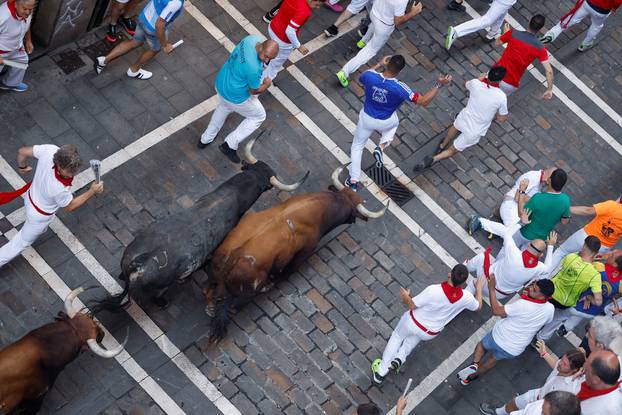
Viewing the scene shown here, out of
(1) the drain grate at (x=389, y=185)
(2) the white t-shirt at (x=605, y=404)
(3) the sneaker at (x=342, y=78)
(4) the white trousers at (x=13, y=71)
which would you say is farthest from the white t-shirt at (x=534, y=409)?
(4) the white trousers at (x=13, y=71)

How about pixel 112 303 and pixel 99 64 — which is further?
pixel 99 64

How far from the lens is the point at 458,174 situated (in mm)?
14328

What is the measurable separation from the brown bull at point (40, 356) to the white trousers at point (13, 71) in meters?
3.95

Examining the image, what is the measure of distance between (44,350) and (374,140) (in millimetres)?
6453

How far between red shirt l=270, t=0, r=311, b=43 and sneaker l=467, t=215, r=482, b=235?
3.85 m

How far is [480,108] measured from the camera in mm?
13414

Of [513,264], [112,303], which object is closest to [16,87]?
[112,303]

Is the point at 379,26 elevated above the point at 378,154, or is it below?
above

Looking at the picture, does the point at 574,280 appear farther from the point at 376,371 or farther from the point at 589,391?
the point at 376,371

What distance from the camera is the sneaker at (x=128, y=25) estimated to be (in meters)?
14.1

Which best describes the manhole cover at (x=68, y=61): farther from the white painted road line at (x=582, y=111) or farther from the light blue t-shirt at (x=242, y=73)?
the white painted road line at (x=582, y=111)

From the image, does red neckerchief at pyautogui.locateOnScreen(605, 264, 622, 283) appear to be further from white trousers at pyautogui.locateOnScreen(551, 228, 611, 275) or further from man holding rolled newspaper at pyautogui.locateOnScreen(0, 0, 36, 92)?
man holding rolled newspaper at pyautogui.locateOnScreen(0, 0, 36, 92)

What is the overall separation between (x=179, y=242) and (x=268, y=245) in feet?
3.57

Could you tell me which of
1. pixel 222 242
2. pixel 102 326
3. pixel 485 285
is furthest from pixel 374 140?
pixel 102 326
